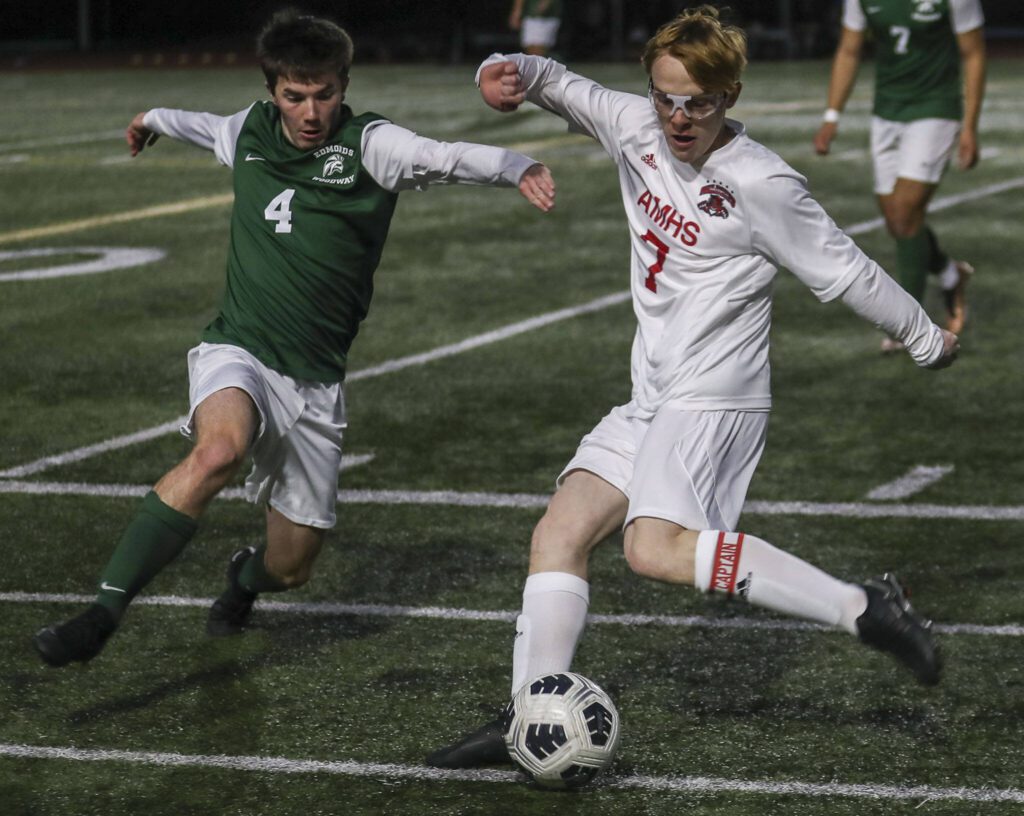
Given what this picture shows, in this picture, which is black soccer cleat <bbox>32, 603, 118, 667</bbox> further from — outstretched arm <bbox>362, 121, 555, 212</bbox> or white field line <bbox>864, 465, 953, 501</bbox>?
white field line <bbox>864, 465, 953, 501</bbox>

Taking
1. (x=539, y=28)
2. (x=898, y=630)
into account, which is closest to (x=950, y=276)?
(x=898, y=630)

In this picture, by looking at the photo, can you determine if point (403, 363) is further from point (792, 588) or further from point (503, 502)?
point (792, 588)

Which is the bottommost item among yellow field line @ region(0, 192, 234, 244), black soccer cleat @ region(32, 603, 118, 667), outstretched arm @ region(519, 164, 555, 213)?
yellow field line @ region(0, 192, 234, 244)

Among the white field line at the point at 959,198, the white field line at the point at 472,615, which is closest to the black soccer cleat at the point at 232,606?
the white field line at the point at 472,615

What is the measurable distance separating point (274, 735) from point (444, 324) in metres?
6.50

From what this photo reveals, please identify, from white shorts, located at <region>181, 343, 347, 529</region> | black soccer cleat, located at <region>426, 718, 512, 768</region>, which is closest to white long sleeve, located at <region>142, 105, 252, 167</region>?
white shorts, located at <region>181, 343, 347, 529</region>

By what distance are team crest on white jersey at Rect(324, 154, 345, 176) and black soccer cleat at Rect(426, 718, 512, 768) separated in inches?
69.1

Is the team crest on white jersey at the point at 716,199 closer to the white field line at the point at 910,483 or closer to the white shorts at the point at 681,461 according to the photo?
the white shorts at the point at 681,461

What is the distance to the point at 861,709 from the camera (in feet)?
18.4

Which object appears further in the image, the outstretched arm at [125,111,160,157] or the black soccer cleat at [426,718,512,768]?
the outstretched arm at [125,111,160,157]

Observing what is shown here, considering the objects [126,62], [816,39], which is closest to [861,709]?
[816,39]

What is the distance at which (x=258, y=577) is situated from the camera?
20.3 feet

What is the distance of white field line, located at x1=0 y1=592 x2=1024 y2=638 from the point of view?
20.9ft

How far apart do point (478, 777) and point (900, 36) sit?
22.0ft
